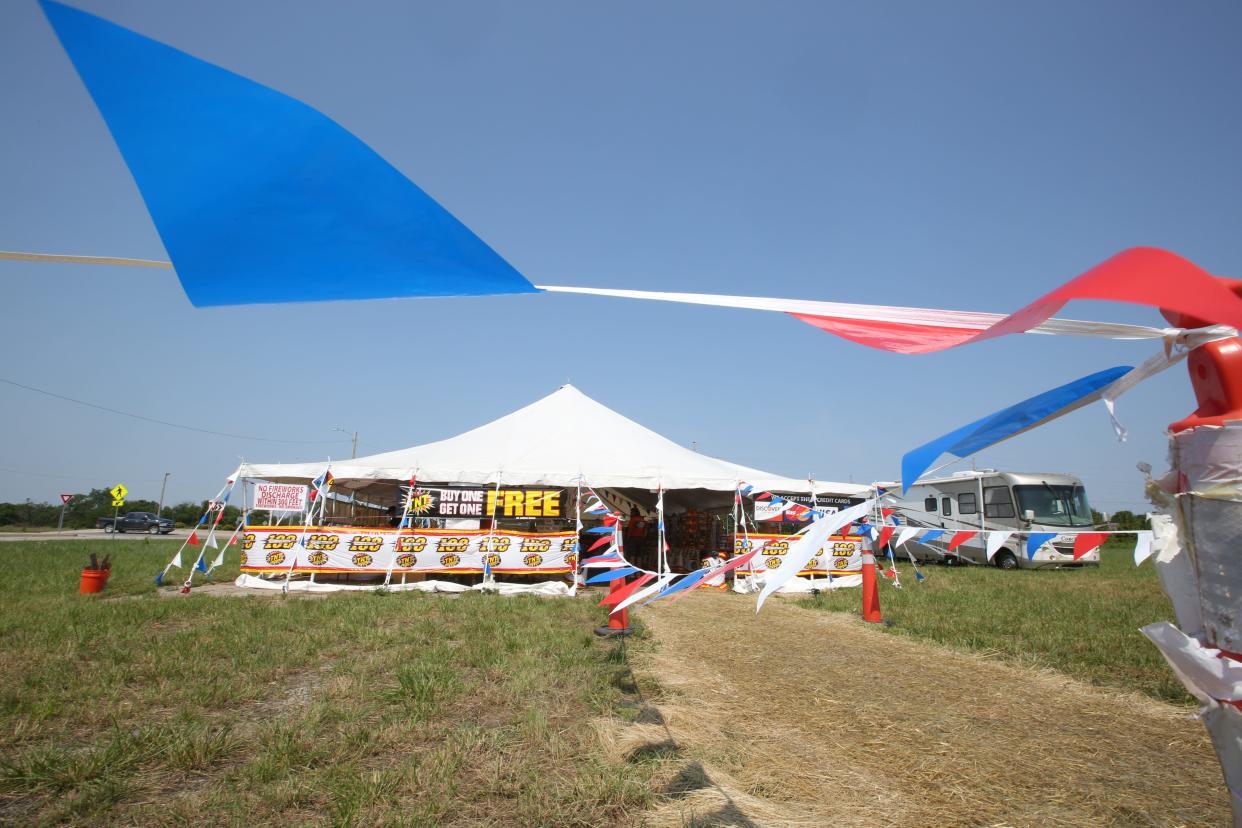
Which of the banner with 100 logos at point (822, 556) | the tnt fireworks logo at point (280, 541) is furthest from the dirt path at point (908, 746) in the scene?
the tnt fireworks logo at point (280, 541)

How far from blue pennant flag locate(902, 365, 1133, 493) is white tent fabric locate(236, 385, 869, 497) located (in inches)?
390

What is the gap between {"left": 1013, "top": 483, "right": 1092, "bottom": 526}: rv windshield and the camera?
56.4 feet

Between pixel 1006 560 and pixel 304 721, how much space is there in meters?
19.3

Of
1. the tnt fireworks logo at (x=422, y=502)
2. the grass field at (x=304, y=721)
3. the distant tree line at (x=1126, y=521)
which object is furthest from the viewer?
the distant tree line at (x=1126, y=521)

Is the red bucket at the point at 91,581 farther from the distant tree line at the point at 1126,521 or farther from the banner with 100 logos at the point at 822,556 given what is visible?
the distant tree line at the point at 1126,521

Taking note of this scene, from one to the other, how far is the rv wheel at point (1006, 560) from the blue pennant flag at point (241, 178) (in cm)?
2013

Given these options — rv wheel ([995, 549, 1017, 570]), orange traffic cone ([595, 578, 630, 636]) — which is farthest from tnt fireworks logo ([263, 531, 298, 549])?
rv wheel ([995, 549, 1017, 570])

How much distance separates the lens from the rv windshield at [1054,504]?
17.2 metres

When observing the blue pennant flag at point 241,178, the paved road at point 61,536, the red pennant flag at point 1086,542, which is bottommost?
the paved road at point 61,536

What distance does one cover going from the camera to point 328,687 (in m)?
4.60

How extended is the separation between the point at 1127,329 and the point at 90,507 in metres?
68.3

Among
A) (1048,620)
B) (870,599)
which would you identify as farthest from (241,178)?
(1048,620)

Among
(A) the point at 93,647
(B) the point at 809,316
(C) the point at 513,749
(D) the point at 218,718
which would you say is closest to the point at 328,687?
(D) the point at 218,718

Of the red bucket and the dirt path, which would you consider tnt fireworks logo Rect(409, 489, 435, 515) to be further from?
the dirt path
